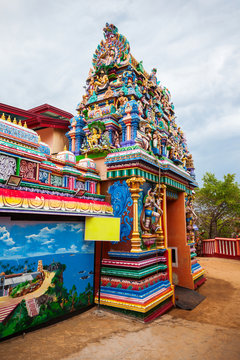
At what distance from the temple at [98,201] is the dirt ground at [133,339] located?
38 centimetres

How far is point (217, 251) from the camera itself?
20.2 m

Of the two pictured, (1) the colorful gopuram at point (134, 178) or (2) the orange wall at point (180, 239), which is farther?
(2) the orange wall at point (180, 239)

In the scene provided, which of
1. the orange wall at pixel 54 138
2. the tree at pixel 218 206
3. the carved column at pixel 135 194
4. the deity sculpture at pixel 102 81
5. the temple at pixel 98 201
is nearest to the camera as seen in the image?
the temple at pixel 98 201

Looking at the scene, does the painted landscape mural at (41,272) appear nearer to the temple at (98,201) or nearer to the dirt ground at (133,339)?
the temple at (98,201)

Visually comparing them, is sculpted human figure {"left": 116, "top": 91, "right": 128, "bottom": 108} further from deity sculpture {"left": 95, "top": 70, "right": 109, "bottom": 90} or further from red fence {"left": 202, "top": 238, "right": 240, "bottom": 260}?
red fence {"left": 202, "top": 238, "right": 240, "bottom": 260}

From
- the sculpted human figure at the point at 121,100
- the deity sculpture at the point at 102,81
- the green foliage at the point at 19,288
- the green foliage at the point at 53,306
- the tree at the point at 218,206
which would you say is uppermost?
→ the deity sculpture at the point at 102,81

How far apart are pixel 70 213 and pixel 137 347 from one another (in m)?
3.38

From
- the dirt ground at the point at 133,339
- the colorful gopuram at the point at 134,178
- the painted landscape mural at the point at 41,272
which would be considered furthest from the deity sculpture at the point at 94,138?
the dirt ground at the point at 133,339

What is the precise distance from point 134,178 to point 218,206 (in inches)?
837

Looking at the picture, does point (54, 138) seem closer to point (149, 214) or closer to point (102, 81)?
point (102, 81)

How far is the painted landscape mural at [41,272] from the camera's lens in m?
5.32

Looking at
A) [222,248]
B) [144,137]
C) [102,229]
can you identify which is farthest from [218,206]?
[102,229]

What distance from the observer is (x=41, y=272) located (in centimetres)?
603

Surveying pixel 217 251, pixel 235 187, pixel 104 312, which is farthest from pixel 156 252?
pixel 235 187
